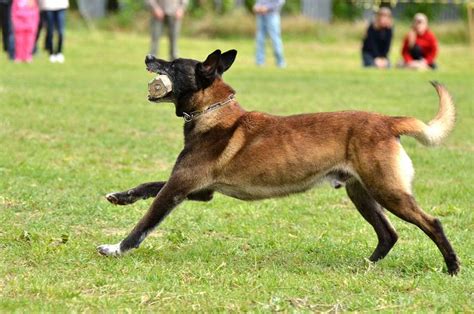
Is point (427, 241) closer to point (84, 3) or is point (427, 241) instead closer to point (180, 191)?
point (180, 191)

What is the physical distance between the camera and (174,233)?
7.23 metres

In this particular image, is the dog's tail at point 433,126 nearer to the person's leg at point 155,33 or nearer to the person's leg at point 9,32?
the person's leg at point 9,32

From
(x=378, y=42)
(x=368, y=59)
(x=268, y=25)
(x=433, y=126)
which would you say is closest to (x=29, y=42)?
(x=268, y=25)

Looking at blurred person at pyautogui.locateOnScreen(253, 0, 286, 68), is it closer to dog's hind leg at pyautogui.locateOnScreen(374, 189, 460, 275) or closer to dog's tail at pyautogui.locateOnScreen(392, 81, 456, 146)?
dog's tail at pyautogui.locateOnScreen(392, 81, 456, 146)

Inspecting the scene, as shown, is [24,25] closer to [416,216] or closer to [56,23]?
[56,23]

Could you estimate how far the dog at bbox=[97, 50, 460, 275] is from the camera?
6105 millimetres

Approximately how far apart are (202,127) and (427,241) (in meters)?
2.01

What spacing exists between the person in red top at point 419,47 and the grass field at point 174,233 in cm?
847

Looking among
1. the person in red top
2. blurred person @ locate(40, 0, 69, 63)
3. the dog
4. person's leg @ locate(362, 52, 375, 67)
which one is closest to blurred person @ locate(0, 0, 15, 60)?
blurred person @ locate(40, 0, 69, 63)

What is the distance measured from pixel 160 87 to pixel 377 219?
179 centimetres

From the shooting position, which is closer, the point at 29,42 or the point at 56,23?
Result: the point at 29,42

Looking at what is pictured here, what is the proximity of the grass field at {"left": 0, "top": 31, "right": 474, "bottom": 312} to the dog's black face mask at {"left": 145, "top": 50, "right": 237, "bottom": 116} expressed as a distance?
109cm

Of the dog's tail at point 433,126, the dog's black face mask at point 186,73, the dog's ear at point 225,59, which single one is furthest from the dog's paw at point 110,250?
the dog's tail at point 433,126

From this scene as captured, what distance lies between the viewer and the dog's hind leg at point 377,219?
6.63 meters
